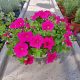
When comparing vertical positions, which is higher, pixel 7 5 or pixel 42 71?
pixel 42 71

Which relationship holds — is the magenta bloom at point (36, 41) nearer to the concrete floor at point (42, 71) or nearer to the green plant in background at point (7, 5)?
the concrete floor at point (42, 71)

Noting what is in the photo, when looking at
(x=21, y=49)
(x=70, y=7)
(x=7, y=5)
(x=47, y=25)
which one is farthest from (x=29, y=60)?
(x=70, y=7)

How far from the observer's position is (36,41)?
2.73 meters

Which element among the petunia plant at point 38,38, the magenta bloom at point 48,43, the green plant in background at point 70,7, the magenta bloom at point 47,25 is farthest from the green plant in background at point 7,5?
the magenta bloom at point 48,43

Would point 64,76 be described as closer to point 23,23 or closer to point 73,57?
point 73,57

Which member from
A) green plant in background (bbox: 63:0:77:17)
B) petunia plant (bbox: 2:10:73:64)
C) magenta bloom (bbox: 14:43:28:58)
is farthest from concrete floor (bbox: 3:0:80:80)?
green plant in background (bbox: 63:0:77:17)

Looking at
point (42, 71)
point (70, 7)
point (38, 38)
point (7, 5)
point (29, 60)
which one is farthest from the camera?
point (70, 7)

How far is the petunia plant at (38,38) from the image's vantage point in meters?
2.72

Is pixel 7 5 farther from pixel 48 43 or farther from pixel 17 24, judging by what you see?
pixel 48 43

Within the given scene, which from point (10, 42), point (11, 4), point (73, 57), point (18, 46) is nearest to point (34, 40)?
point (18, 46)

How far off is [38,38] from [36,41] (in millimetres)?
43

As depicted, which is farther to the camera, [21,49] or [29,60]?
[29,60]

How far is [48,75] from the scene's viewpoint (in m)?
2.91

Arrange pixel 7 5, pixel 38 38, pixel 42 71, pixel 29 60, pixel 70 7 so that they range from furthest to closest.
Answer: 1. pixel 70 7
2. pixel 7 5
3. pixel 42 71
4. pixel 29 60
5. pixel 38 38
